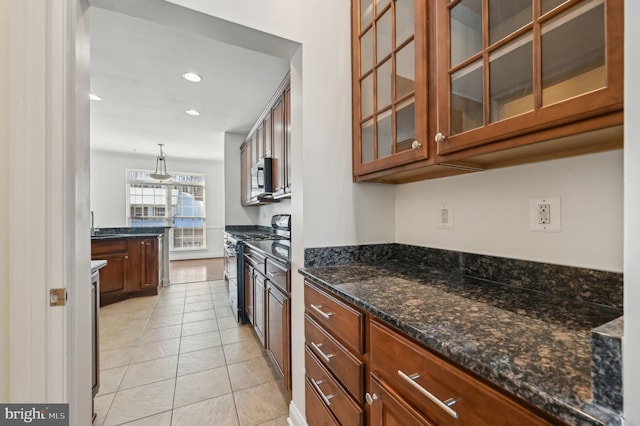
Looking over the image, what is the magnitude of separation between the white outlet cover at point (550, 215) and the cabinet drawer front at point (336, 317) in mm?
736

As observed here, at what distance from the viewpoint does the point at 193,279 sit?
16.4 ft

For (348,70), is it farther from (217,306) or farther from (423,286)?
(217,306)

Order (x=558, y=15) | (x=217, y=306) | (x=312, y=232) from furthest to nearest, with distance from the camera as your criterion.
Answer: (x=217, y=306), (x=312, y=232), (x=558, y=15)

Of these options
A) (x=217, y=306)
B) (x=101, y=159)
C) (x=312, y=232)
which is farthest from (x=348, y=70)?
(x=101, y=159)

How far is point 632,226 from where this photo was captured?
365mm

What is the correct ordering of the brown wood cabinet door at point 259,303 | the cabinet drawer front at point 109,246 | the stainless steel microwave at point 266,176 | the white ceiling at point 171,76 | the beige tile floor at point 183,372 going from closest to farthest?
the beige tile floor at point 183,372 → the white ceiling at point 171,76 → the brown wood cabinet door at point 259,303 → the stainless steel microwave at point 266,176 → the cabinet drawer front at point 109,246

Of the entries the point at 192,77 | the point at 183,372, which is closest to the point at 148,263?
the point at 183,372

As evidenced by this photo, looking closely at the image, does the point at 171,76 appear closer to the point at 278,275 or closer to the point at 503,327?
the point at 278,275

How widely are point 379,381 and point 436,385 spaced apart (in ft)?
0.88

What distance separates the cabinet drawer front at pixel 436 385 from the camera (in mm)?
529

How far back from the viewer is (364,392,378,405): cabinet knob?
90 centimetres

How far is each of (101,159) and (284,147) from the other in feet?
20.4

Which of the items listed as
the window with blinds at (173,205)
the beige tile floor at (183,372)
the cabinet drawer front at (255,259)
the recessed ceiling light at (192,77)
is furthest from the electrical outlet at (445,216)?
the window with blinds at (173,205)

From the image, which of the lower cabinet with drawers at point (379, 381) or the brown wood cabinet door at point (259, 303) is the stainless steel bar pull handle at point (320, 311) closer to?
the lower cabinet with drawers at point (379, 381)
